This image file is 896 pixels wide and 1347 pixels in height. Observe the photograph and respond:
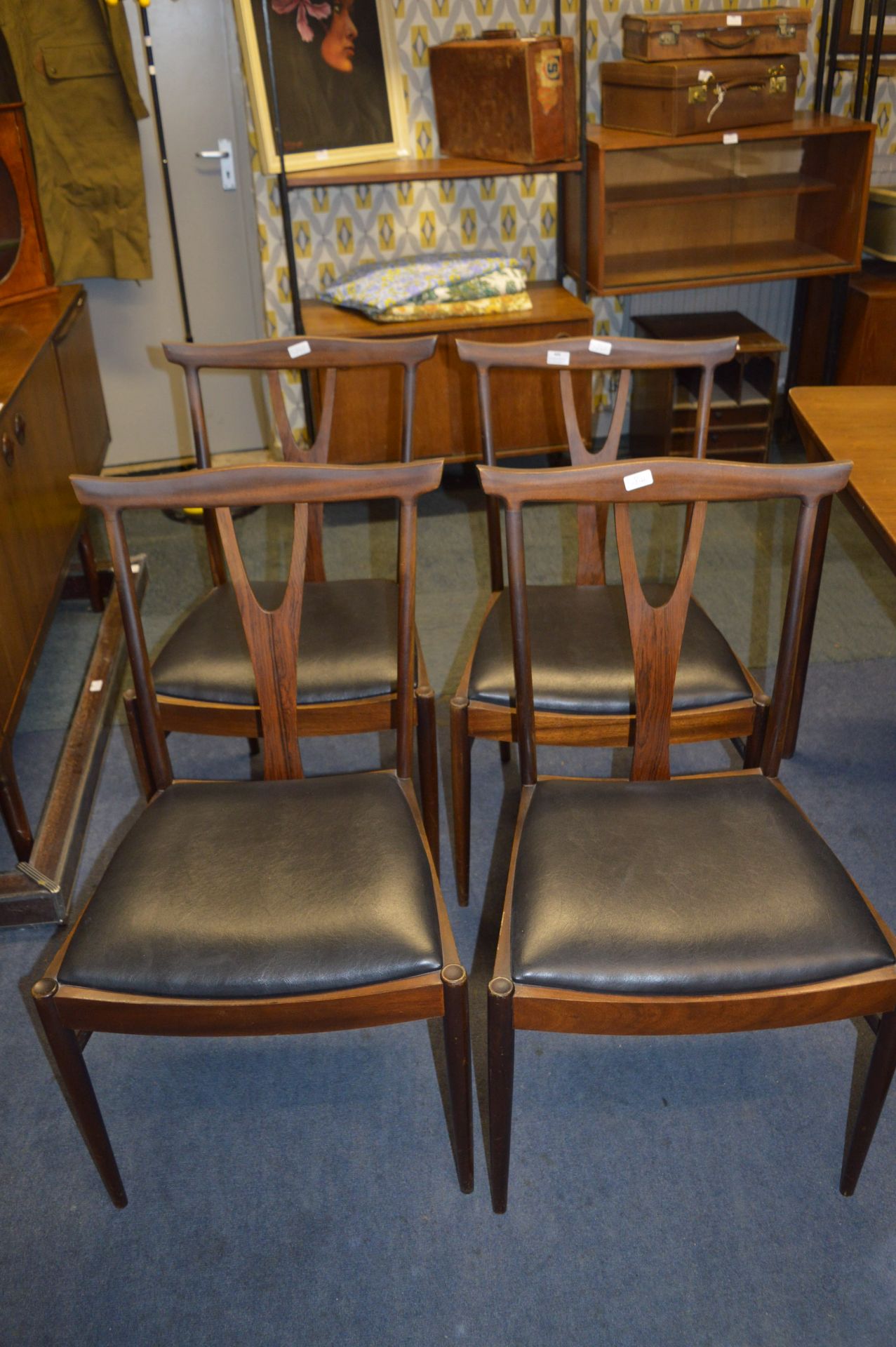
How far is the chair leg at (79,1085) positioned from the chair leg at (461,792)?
0.70m

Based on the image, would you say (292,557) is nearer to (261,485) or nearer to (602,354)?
(261,485)

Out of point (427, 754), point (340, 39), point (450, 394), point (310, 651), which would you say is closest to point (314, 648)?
point (310, 651)

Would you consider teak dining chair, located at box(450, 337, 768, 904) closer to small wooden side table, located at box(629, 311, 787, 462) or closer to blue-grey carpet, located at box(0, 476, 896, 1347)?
blue-grey carpet, located at box(0, 476, 896, 1347)

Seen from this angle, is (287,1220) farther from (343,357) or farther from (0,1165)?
(343,357)

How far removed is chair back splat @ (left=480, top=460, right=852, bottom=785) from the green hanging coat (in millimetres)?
2231

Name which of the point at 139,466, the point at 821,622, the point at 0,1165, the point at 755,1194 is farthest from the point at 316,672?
the point at 139,466

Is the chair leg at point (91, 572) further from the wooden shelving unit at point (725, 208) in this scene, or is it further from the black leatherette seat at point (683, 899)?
the black leatherette seat at point (683, 899)

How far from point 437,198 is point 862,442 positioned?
2.09m

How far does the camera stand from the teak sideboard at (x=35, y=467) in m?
1.86

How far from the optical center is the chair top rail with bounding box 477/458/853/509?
1318 millimetres

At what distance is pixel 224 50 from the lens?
10.6ft

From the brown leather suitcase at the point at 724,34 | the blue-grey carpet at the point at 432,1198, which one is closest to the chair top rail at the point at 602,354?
the blue-grey carpet at the point at 432,1198

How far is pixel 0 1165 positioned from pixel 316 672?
0.82 metres

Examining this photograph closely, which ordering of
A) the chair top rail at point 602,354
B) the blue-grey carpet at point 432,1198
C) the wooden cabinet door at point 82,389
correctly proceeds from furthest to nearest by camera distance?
the wooden cabinet door at point 82,389
the chair top rail at point 602,354
the blue-grey carpet at point 432,1198
